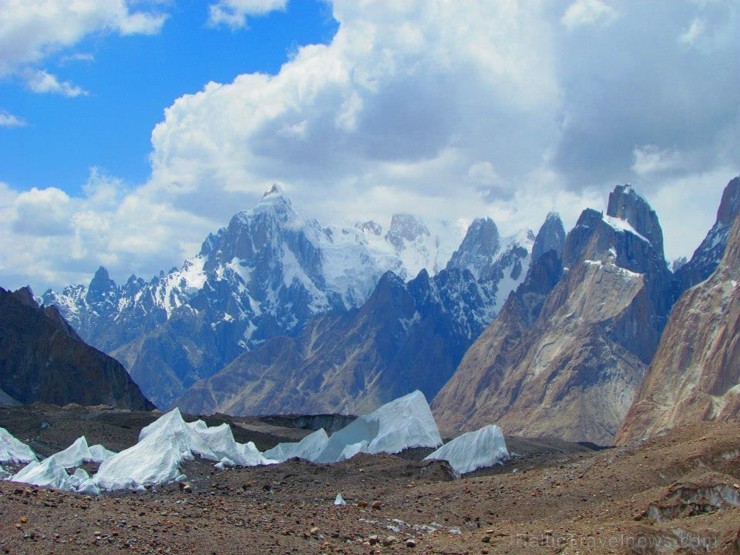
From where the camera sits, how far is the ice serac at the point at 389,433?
5859cm

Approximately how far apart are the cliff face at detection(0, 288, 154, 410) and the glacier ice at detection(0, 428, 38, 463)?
86.3 m

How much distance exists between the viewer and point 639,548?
800 inches

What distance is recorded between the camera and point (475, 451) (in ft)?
163

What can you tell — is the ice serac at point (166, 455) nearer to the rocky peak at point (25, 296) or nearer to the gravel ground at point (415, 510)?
the gravel ground at point (415, 510)

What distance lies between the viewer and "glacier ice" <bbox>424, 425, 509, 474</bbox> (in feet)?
160

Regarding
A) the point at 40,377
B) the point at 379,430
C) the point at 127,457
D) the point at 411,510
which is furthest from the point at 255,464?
the point at 40,377

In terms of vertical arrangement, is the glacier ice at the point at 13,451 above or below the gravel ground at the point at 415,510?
above

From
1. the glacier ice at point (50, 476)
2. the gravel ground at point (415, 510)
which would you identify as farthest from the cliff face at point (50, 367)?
the gravel ground at point (415, 510)

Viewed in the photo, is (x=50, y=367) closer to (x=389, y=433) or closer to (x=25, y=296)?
(x=25, y=296)

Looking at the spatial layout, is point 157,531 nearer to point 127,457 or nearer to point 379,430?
point 127,457

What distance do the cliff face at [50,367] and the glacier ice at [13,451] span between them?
86.3 metres

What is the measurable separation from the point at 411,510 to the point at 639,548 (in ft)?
35.3

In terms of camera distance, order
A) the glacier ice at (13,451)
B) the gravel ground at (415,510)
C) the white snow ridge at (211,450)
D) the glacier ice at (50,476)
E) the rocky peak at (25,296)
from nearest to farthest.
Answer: the gravel ground at (415,510) < the glacier ice at (50,476) < the white snow ridge at (211,450) < the glacier ice at (13,451) < the rocky peak at (25,296)

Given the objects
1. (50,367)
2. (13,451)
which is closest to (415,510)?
(13,451)
